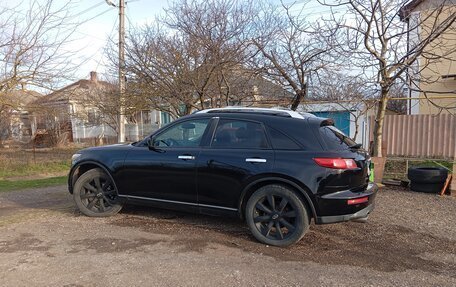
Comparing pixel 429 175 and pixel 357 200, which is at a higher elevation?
pixel 357 200

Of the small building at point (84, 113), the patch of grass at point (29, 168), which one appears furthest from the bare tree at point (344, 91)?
the patch of grass at point (29, 168)

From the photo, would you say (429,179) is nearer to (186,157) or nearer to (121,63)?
(186,157)

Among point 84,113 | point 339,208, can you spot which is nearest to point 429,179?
point 339,208

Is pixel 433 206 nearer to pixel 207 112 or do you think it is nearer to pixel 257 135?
pixel 257 135

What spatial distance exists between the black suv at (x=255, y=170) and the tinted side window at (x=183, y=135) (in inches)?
0.6

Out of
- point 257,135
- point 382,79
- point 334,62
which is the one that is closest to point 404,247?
point 257,135

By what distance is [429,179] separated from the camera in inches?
286

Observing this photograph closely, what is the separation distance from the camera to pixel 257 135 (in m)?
4.88

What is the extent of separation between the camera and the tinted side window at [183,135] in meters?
5.27

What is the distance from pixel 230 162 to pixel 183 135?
0.97m

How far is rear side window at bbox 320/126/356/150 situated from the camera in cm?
459

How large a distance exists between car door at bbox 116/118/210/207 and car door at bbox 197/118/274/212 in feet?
0.58

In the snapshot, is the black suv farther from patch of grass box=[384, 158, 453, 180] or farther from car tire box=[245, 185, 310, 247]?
patch of grass box=[384, 158, 453, 180]

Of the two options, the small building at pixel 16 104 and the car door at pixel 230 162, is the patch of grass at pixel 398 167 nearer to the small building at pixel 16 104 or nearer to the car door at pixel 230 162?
the car door at pixel 230 162
